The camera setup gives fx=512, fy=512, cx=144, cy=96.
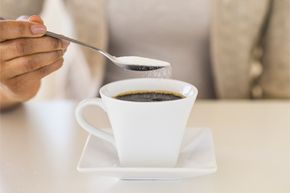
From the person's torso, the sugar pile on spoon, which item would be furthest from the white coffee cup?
the person's torso

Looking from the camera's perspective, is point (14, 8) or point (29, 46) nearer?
point (29, 46)

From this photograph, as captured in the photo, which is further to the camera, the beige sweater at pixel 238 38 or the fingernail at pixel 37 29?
the beige sweater at pixel 238 38

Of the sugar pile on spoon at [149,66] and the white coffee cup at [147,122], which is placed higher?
the sugar pile on spoon at [149,66]

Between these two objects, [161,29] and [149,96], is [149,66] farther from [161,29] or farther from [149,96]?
[161,29]

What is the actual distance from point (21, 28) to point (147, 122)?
0.15m

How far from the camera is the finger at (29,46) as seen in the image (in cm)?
51

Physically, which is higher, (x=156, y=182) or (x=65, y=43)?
(x=65, y=43)

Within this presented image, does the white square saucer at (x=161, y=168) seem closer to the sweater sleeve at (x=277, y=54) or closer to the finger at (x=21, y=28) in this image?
the finger at (x=21, y=28)

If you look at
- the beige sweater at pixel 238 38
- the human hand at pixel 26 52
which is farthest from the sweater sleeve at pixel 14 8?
the human hand at pixel 26 52

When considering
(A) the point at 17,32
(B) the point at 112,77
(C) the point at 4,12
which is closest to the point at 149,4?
(B) the point at 112,77

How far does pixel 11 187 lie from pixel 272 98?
52 cm

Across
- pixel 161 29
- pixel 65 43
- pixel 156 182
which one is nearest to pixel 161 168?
pixel 156 182

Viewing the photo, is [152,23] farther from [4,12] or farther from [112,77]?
[4,12]

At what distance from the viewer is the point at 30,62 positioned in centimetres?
53
